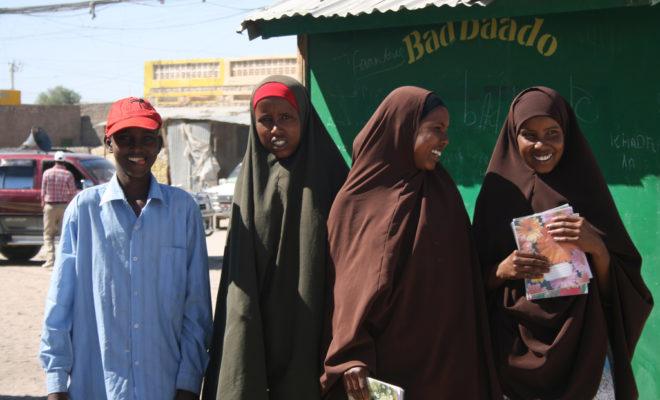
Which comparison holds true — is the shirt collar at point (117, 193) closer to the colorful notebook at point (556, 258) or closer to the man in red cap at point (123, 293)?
the man in red cap at point (123, 293)

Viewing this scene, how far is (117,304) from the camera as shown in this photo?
9.36 ft

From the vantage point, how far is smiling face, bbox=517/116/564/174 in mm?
2873

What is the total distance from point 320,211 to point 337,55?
9.12 feet

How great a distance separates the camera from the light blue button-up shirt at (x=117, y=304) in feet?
9.31

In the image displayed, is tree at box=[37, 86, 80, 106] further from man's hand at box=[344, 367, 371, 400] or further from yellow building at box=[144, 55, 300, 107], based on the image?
man's hand at box=[344, 367, 371, 400]

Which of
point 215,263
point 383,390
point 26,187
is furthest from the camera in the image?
point 26,187

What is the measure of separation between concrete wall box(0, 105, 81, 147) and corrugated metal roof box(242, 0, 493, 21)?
29171 mm

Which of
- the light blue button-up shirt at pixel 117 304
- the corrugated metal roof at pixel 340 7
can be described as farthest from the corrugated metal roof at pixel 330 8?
the light blue button-up shirt at pixel 117 304

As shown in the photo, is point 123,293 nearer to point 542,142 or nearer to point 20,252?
point 542,142

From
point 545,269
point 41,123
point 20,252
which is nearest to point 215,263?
point 20,252

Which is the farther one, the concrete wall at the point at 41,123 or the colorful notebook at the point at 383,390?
the concrete wall at the point at 41,123

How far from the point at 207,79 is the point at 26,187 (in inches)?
584

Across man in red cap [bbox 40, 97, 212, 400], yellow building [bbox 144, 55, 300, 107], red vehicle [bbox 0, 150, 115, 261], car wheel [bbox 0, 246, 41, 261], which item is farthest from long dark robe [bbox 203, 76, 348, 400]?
yellow building [bbox 144, 55, 300, 107]

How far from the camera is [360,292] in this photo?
2.78m
